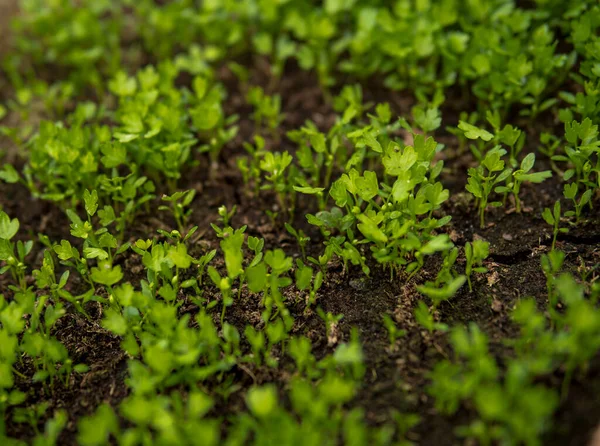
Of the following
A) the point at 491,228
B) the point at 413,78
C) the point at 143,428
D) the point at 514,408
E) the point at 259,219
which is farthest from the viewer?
the point at 413,78

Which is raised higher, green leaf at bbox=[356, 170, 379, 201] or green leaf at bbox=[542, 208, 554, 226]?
green leaf at bbox=[356, 170, 379, 201]

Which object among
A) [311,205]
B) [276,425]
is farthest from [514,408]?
[311,205]

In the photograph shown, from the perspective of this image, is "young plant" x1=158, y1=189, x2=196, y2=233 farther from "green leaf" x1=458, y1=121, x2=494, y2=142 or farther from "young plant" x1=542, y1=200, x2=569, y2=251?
"young plant" x1=542, y1=200, x2=569, y2=251

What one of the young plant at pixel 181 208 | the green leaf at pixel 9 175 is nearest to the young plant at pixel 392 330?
the young plant at pixel 181 208

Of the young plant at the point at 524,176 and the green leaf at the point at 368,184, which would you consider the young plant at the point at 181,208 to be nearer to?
the green leaf at the point at 368,184

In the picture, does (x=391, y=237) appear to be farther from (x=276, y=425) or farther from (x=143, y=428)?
(x=143, y=428)

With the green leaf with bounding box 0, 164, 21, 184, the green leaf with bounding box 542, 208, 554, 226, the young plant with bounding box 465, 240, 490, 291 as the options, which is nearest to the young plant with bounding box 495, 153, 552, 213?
the green leaf with bounding box 542, 208, 554, 226

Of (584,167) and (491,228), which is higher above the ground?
(584,167)

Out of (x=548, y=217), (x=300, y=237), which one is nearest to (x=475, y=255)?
(x=548, y=217)
